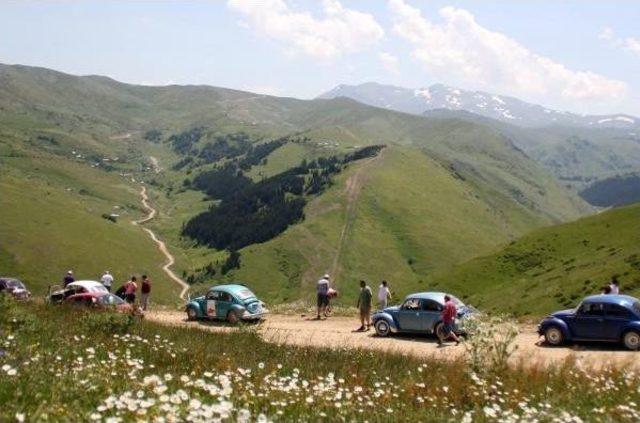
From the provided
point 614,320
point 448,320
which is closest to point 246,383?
point 448,320

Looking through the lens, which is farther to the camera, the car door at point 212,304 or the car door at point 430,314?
the car door at point 212,304

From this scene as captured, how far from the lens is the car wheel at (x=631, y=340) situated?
2439 cm

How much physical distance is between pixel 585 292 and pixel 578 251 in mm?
24188

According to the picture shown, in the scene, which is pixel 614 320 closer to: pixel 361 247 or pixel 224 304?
pixel 224 304

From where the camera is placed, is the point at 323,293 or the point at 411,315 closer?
the point at 411,315

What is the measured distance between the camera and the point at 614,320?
81.5ft

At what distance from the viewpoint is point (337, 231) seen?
177 metres

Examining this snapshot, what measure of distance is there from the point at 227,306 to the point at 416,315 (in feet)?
33.7

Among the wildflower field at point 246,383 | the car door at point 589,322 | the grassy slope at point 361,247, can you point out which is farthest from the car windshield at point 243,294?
the grassy slope at point 361,247

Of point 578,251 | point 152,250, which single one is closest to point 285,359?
point 578,251

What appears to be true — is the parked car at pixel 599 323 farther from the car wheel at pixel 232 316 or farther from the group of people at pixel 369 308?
the car wheel at pixel 232 316

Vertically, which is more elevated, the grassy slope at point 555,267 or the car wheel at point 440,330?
the grassy slope at point 555,267

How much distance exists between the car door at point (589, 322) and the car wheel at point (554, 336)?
0.58 m

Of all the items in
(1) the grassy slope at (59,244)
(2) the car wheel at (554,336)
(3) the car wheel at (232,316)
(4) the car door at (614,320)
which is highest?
(4) the car door at (614,320)
